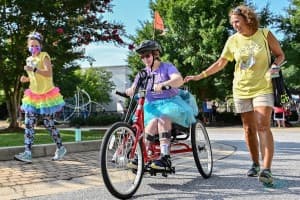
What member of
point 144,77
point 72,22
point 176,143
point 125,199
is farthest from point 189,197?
point 72,22

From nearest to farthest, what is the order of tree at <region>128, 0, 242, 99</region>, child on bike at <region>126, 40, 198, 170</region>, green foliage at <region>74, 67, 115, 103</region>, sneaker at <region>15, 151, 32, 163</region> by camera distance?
child on bike at <region>126, 40, 198, 170</region>, sneaker at <region>15, 151, 32, 163</region>, tree at <region>128, 0, 242, 99</region>, green foliage at <region>74, 67, 115, 103</region>

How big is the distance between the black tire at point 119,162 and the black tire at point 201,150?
104cm

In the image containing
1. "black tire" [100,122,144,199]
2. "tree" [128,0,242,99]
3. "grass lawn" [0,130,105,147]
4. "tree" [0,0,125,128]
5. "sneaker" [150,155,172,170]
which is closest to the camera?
"black tire" [100,122,144,199]

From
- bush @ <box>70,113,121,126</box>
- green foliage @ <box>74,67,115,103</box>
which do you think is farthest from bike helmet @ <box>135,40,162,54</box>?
green foliage @ <box>74,67,115,103</box>

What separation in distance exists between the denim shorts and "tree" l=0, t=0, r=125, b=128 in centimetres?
730

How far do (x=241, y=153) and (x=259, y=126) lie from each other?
11.3 ft

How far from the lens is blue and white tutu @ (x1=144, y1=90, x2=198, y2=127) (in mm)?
5223

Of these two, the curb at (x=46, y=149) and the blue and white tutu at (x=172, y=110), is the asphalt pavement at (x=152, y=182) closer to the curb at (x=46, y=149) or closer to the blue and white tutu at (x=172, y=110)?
the curb at (x=46, y=149)

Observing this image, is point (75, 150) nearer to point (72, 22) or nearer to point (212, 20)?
point (72, 22)

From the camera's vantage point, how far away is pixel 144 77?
17.4 ft

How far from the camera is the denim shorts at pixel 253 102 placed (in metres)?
5.22

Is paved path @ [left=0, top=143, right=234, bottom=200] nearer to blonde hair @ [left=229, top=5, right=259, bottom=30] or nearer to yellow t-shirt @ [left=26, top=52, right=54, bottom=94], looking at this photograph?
yellow t-shirt @ [left=26, top=52, right=54, bottom=94]

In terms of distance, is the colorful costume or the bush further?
the bush

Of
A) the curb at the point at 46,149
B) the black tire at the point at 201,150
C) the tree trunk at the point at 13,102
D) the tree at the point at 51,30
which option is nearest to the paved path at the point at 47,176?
the curb at the point at 46,149
